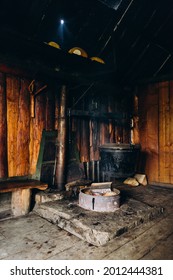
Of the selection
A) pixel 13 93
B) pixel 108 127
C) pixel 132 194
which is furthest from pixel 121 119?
pixel 13 93

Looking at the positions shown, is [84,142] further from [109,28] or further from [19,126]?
[109,28]

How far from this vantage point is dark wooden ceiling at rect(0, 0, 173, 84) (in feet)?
16.9

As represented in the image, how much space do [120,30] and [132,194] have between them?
15.5ft

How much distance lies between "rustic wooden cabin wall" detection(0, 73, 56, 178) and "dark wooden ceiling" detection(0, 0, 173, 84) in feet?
3.96

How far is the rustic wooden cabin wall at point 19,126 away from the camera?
4.70 meters

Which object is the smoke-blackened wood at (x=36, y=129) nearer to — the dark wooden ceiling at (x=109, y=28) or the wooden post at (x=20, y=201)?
the wooden post at (x=20, y=201)

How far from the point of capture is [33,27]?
17.4 ft

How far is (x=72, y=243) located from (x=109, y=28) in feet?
19.0

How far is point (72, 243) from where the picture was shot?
11.1 ft

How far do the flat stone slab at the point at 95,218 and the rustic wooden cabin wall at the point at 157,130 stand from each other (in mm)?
2899

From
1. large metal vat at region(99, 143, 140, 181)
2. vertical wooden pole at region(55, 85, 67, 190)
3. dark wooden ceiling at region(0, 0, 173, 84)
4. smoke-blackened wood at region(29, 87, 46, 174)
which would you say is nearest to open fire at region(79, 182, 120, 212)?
vertical wooden pole at region(55, 85, 67, 190)

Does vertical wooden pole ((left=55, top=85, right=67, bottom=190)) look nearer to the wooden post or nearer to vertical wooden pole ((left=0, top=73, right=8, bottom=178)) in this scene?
the wooden post
